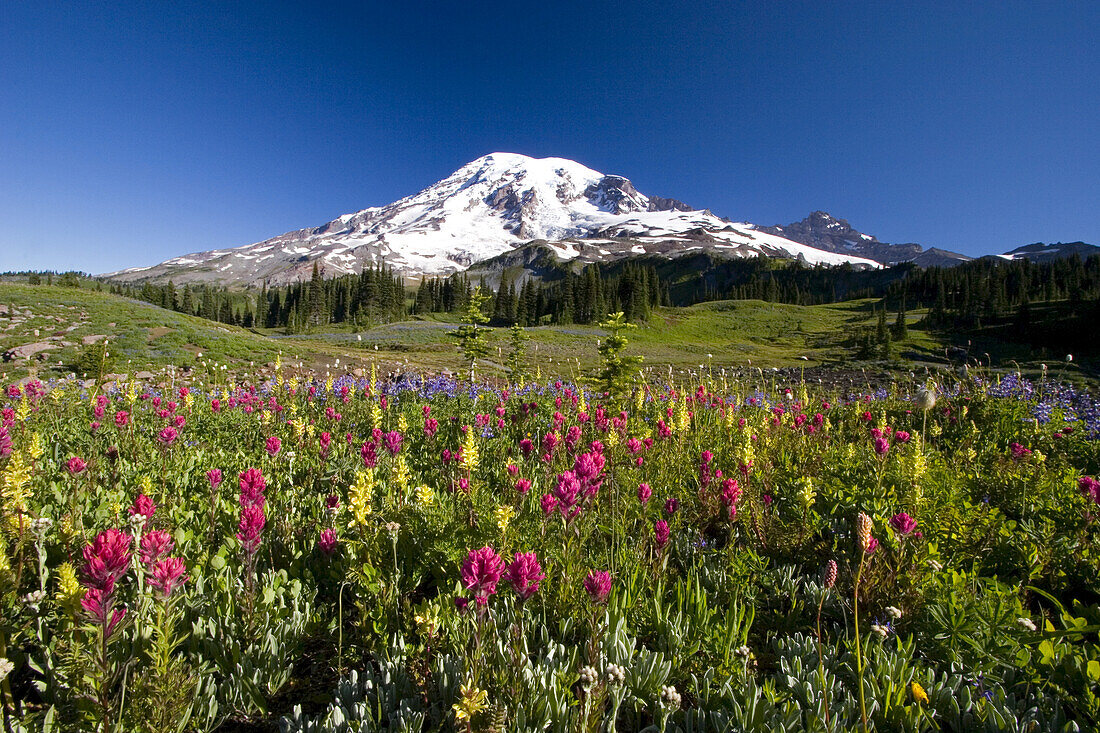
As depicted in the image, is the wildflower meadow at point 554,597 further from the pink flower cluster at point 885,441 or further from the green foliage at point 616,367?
the green foliage at point 616,367

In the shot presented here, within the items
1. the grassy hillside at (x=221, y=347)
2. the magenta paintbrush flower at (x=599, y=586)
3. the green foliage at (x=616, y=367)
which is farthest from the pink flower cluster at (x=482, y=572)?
the grassy hillside at (x=221, y=347)

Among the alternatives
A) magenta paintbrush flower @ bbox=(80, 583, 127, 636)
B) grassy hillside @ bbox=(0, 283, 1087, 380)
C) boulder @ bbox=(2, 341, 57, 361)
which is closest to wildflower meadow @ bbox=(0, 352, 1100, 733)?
magenta paintbrush flower @ bbox=(80, 583, 127, 636)

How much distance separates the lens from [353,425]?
23.3 ft

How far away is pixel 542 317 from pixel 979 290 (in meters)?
79.2

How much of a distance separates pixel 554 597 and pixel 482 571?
1072 millimetres

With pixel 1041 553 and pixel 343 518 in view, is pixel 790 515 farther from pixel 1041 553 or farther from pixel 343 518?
pixel 343 518

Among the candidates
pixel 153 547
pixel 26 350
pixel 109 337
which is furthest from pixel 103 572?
pixel 109 337

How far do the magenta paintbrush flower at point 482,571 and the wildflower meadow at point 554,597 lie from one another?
0.05 feet

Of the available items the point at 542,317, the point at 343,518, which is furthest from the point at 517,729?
the point at 542,317

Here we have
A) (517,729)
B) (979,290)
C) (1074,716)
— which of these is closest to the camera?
(517,729)

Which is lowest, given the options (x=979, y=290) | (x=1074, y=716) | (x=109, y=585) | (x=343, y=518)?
(x=1074, y=716)

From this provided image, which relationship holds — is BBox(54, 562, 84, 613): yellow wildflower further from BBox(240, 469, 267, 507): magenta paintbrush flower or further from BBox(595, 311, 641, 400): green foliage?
BBox(595, 311, 641, 400): green foliage

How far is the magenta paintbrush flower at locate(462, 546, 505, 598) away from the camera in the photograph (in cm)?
185

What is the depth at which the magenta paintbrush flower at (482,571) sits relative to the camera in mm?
1854
